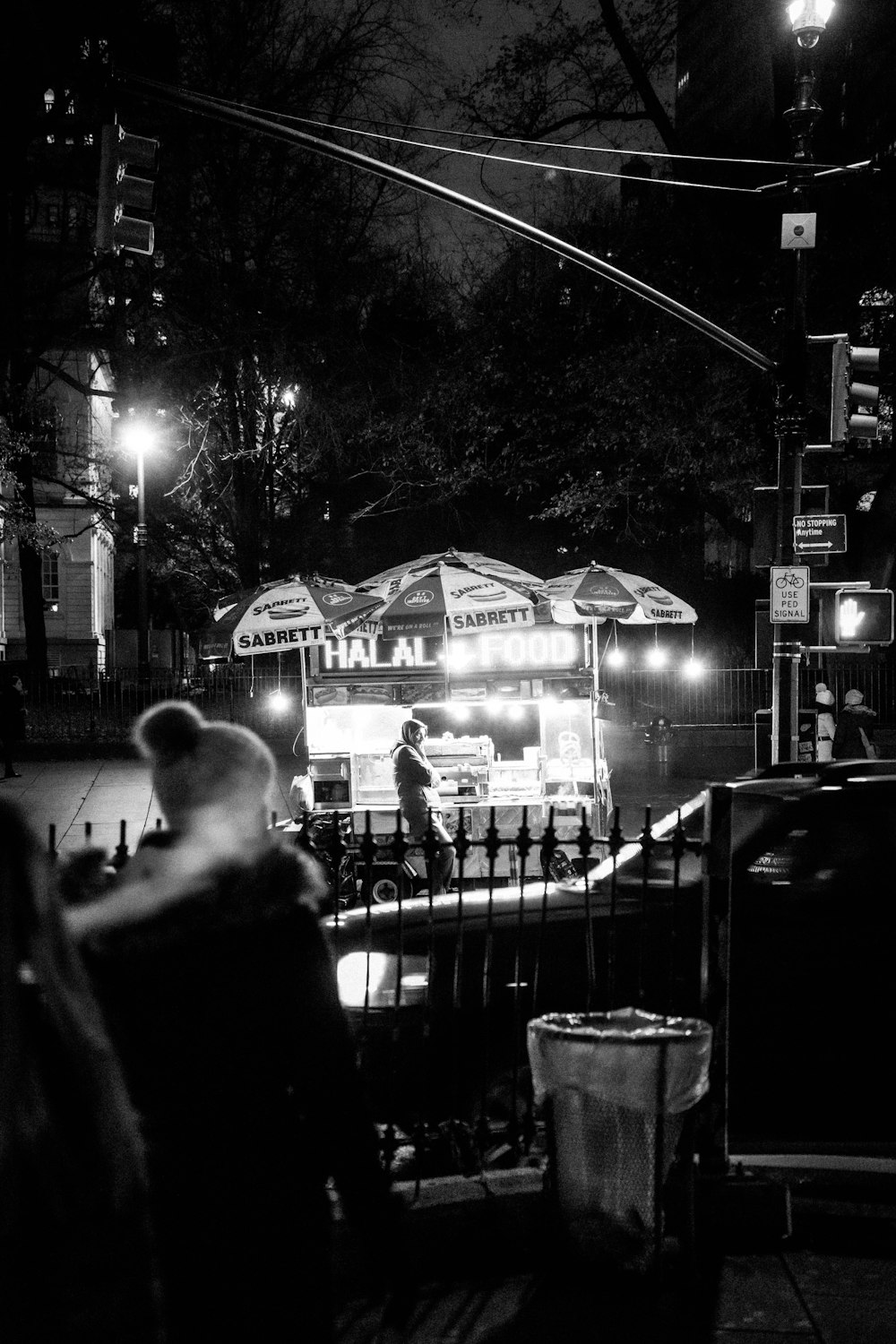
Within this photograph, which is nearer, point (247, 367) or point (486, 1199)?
point (486, 1199)

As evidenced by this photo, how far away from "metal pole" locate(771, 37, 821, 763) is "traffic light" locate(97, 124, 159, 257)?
5.56 meters

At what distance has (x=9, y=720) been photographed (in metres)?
23.1

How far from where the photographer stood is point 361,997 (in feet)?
18.8

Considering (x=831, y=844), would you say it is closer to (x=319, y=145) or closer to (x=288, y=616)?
(x=319, y=145)

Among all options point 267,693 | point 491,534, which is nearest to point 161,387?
point 267,693

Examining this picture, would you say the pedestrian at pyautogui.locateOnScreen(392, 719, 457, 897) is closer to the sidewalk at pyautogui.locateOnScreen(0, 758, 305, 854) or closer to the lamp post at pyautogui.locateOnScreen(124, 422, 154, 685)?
the sidewalk at pyautogui.locateOnScreen(0, 758, 305, 854)

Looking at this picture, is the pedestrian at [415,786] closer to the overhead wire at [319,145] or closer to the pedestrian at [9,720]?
the overhead wire at [319,145]

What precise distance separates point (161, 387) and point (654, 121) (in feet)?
41.7

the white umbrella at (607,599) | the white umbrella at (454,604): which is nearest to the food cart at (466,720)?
the white umbrella at (454,604)

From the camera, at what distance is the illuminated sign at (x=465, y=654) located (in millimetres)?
Result: 13188

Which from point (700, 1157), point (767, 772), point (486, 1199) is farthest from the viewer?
point (767, 772)

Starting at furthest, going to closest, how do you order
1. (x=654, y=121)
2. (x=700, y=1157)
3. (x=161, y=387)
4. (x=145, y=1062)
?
(x=161, y=387) < (x=654, y=121) < (x=700, y=1157) < (x=145, y=1062)

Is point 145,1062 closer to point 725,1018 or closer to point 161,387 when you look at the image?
point 725,1018

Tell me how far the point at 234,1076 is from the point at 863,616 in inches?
394
